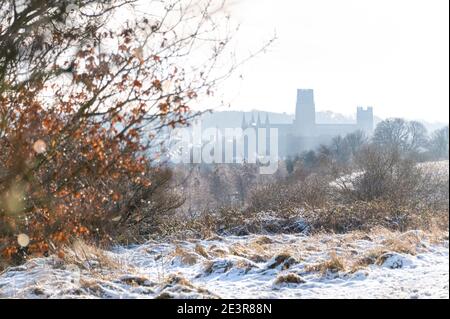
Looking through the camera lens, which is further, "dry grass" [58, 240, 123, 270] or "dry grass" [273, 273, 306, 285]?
"dry grass" [58, 240, 123, 270]

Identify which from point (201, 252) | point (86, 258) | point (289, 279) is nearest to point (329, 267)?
point (289, 279)

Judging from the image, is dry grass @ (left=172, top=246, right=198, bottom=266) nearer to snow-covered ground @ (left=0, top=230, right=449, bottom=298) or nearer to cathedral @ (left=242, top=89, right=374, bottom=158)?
snow-covered ground @ (left=0, top=230, right=449, bottom=298)

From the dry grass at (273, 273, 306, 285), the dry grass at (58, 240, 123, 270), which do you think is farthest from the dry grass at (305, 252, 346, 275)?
the dry grass at (58, 240, 123, 270)

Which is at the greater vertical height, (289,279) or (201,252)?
(289,279)

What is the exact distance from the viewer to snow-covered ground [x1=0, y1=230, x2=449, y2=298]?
5449 millimetres

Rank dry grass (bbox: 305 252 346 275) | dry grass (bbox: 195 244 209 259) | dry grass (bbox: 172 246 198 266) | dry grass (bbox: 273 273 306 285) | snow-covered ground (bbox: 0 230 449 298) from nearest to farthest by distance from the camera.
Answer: snow-covered ground (bbox: 0 230 449 298), dry grass (bbox: 273 273 306 285), dry grass (bbox: 305 252 346 275), dry grass (bbox: 172 246 198 266), dry grass (bbox: 195 244 209 259)

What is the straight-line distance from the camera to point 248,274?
6617 millimetres

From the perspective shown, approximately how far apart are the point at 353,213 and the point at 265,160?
51.9 metres

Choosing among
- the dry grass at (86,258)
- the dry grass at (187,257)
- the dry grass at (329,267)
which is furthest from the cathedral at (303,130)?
the dry grass at (329,267)

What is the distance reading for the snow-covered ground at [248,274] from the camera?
5449 millimetres

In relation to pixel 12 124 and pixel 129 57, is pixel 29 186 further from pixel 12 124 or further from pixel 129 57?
pixel 129 57

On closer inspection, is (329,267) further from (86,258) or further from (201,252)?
(86,258)

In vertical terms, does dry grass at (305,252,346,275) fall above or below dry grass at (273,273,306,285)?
above
